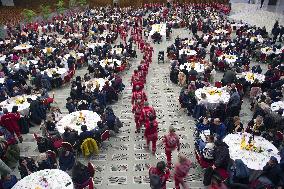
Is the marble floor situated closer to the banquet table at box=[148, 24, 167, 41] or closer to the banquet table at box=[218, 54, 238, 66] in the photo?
the banquet table at box=[218, 54, 238, 66]

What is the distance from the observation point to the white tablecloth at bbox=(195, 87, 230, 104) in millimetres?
13539

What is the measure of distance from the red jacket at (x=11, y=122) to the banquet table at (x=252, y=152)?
28.6 ft

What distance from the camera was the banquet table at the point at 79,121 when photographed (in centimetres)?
1163

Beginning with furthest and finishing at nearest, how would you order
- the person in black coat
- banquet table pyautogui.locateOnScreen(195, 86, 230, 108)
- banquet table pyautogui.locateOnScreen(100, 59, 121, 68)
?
1. banquet table pyautogui.locateOnScreen(100, 59, 121, 68)
2. banquet table pyautogui.locateOnScreen(195, 86, 230, 108)
3. the person in black coat

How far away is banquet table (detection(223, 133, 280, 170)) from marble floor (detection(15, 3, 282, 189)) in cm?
155

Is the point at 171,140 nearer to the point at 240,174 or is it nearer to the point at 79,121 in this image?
the point at 240,174

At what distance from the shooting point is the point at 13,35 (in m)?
28.0

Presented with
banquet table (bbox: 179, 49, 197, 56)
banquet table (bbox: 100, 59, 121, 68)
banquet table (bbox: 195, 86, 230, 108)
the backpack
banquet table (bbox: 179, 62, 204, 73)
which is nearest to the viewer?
the backpack

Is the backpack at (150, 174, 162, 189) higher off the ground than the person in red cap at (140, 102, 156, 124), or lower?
lower

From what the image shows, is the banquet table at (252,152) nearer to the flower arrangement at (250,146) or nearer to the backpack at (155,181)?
the flower arrangement at (250,146)

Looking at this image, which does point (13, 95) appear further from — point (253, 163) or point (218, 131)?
point (253, 163)

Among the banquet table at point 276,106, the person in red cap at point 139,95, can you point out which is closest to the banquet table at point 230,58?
the banquet table at point 276,106

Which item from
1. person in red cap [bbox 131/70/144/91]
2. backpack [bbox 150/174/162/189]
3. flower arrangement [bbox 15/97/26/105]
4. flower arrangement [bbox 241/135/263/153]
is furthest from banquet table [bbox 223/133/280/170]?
flower arrangement [bbox 15/97/26/105]

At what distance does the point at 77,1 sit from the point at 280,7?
96.7 feet
